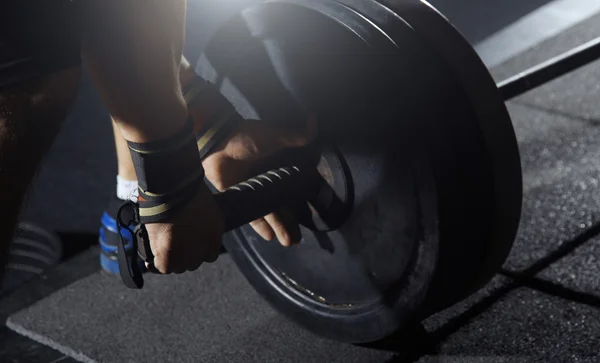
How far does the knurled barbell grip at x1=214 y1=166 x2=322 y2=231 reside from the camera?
97cm

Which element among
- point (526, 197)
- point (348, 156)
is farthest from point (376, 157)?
point (526, 197)

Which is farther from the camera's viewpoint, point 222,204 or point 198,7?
point 198,7

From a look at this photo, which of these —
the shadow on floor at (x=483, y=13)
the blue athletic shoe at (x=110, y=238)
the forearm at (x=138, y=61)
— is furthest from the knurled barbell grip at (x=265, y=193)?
the shadow on floor at (x=483, y=13)

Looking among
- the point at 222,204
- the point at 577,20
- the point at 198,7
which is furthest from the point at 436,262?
the point at 577,20

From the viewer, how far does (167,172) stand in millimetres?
887

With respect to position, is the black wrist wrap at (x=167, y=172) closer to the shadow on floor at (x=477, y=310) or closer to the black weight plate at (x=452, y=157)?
the black weight plate at (x=452, y=157)

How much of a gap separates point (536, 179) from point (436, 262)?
677mm

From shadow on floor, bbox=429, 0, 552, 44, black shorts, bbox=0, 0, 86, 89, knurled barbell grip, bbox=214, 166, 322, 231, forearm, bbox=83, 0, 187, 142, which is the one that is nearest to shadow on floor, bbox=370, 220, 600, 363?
knurled barbell grip, bbox=214, 166, 322, 231

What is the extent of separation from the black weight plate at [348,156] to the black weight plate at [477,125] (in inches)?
1.3

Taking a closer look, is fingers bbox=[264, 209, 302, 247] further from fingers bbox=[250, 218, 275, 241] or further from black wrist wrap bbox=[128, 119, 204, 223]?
black wrist wrap bbox=[128, 119, 204, 223]

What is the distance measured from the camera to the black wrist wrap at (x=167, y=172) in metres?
0.87

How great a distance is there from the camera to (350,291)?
109 centimetres

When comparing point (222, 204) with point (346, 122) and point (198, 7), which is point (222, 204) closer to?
point (346, 122)

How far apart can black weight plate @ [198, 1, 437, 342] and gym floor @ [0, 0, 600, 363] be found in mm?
118
